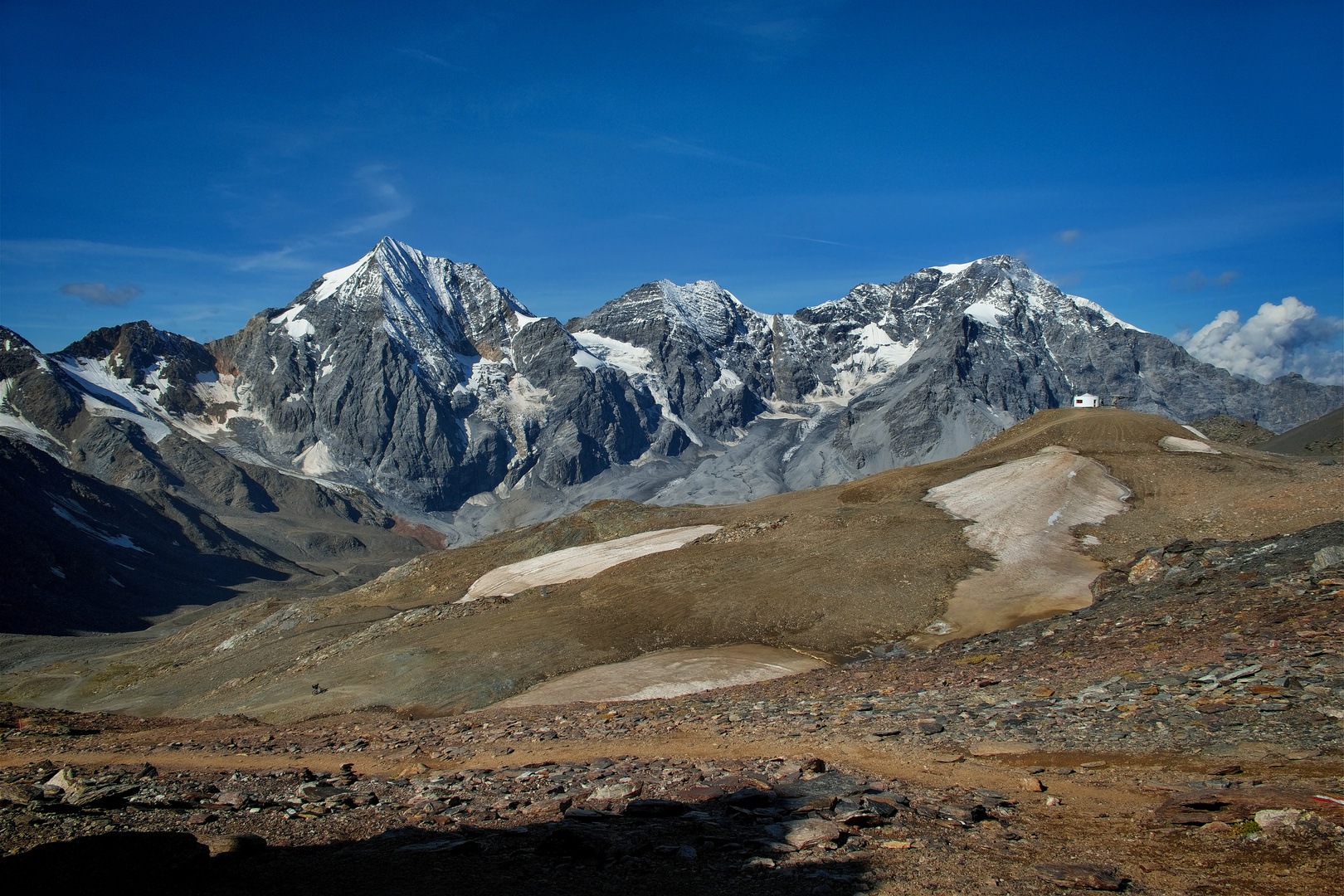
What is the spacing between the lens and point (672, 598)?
33594 mm

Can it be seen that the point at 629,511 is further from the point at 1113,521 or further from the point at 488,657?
the point at 1113,521

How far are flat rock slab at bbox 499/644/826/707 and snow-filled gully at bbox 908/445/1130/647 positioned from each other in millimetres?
5279

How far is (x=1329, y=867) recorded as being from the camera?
7.96 metres

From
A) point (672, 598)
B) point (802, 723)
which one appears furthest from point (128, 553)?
point (802, 723)

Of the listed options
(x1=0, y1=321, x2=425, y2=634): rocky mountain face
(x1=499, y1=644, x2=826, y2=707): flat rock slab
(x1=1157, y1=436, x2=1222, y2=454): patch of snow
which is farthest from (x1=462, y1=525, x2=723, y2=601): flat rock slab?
(x1=0, y1=321, x2=425, y2=634): rocky mountain face

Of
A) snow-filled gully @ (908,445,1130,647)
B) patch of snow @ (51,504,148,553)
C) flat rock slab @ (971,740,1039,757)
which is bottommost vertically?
flat rock slab @ (971,740,1039,757)

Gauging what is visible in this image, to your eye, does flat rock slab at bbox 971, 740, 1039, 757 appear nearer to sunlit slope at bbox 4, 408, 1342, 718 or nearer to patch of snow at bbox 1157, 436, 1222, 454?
sunlit slope at bbox 4, 408, 1342, 718

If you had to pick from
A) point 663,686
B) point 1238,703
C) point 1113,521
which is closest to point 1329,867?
point 1238,703

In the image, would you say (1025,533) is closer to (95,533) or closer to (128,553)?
(128,553)

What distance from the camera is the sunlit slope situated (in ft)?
95.6

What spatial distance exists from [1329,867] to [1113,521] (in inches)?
1266

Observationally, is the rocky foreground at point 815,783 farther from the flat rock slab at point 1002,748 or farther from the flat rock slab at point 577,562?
the flat rock slab at point 577,562

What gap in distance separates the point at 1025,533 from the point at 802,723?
23.3 meters

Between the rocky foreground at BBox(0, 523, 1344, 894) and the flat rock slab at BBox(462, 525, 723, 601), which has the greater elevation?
the flat rock slab at BBox(462, 525, 723, 601)
